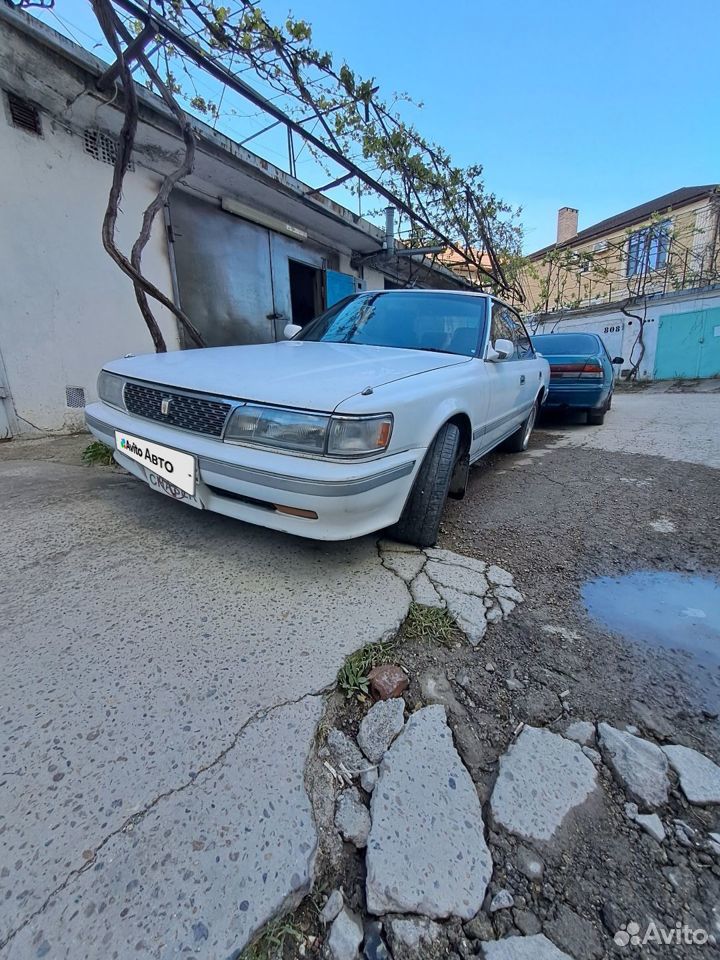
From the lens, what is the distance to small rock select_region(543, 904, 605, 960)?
791mm

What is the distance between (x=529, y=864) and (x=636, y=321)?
1633cm

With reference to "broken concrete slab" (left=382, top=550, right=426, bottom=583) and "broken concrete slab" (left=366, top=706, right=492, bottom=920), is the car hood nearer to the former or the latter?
"broken concrete slab" (left=382, top=550, right=426, bottom=583)

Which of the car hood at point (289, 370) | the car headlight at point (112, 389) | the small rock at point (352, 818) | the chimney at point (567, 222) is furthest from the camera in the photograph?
the chimney at point (567, 222)

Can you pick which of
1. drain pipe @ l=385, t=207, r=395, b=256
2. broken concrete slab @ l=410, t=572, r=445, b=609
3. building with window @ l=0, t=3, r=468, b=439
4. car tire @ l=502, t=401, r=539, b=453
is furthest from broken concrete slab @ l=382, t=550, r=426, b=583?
drain pipe @ l=385, t=207, r=395, b=256

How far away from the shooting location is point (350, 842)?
3.14 ft

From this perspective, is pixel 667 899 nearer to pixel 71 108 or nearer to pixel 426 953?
pixel 426 953

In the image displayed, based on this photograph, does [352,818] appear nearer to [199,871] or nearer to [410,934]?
[410,934]

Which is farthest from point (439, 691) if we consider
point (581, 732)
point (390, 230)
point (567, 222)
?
point (567, 222)

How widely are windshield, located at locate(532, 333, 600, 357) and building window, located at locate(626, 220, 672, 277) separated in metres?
8.78

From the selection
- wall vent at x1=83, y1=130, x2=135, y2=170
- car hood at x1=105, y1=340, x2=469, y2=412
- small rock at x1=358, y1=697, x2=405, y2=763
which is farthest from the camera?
wall vent at x1=83, y1=130, x2=135, y2=170

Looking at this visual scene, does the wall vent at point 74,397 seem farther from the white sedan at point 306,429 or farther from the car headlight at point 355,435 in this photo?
the car headlight at point 355,435

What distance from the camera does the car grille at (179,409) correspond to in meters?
1.81

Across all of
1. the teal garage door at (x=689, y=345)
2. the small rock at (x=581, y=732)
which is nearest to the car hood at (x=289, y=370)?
the small rock at (x=581, y=732)

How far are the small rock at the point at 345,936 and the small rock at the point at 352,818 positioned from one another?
5.1 inches
